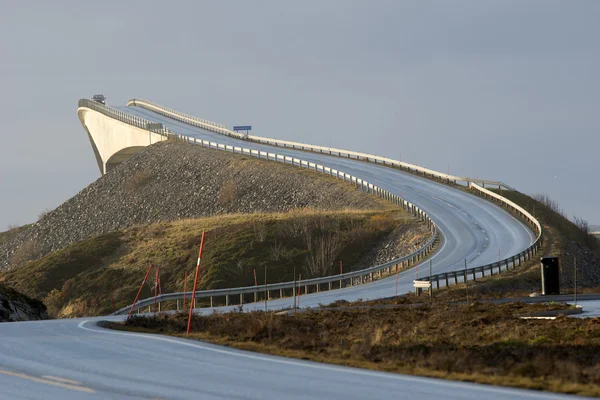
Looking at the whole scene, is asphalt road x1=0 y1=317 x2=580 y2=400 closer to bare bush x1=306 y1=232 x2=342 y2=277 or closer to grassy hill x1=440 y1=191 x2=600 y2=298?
grassy hill x1=440 y1=191 x2=600 y2=298

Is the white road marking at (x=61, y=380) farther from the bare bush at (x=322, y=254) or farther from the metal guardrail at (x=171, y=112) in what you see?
the metal guardrail at (x=171, y=112)

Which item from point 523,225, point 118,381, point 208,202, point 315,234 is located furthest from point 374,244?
point 118,381

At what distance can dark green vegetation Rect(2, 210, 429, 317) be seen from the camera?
57.6 metres

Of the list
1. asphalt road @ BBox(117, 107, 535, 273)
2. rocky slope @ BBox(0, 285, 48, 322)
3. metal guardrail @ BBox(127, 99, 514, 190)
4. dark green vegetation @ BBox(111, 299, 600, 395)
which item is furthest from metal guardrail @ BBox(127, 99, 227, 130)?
dark green vegetation @ BBox(111, 299, 600, 395)

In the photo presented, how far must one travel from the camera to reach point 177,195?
93250 mm

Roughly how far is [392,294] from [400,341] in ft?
68.9

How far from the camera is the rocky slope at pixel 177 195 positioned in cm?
7888

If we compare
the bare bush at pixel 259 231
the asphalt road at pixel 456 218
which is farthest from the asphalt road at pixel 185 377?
the bare bush at pixel 259 231

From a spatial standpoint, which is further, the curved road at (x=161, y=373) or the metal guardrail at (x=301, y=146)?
the metal guardrail at (x=301, y=146)

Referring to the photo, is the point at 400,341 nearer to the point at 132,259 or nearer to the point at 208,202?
the point at 132,259

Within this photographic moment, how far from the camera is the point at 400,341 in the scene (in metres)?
17.9

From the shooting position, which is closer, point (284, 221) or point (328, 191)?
point (284, 221)

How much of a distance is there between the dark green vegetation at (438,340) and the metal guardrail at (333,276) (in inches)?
269

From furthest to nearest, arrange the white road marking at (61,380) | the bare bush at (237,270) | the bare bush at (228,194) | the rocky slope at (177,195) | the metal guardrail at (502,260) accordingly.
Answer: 1. the bare bush at (228,194)
2. the rocky slope at (177,195)
3. the bare bush at (237,270)
4. the metal guardrail at (502,260)
5. the white road marking at (61,380)
